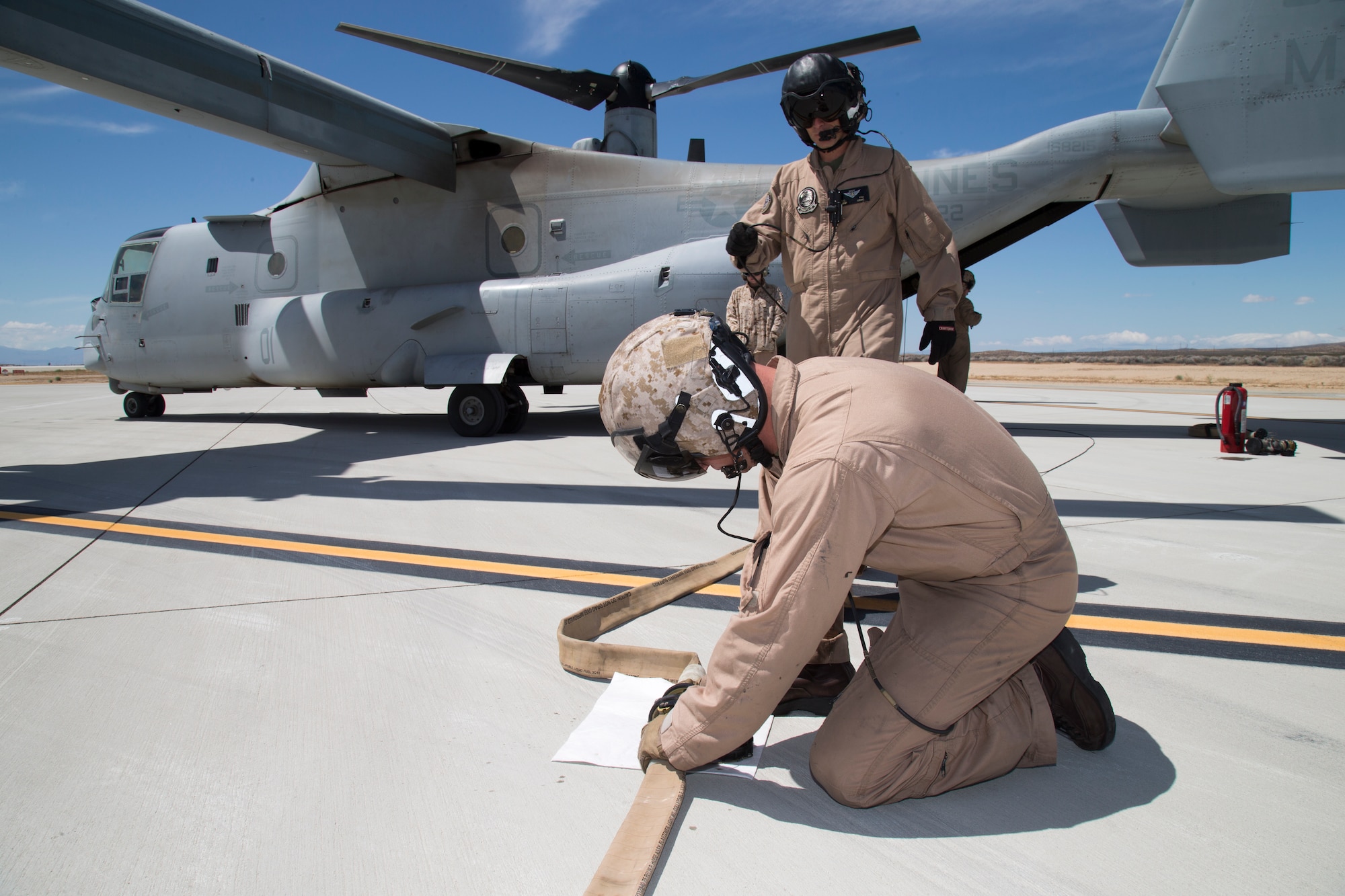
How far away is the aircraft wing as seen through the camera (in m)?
5.66

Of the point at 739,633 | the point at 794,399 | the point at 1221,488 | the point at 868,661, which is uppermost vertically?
the point at 794,399

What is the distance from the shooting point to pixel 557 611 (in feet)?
9.90

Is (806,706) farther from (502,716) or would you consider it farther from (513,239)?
(513,239)

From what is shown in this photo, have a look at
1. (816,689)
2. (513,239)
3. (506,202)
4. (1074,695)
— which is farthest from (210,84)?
(1074,695)

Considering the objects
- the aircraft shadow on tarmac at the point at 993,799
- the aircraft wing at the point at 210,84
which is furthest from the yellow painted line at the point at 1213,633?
the aircraft wing at the point at 210,84

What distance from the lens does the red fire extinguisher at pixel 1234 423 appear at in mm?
6887

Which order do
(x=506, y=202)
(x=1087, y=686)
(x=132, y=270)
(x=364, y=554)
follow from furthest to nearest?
(x=132, y=270) < (x=506, y=202) < (x=364, y=554) < (x=1087, y=686)

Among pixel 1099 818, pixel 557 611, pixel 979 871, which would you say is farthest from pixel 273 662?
pixel 1099 818

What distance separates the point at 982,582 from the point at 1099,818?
57cm

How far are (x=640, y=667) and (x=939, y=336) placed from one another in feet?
6.26

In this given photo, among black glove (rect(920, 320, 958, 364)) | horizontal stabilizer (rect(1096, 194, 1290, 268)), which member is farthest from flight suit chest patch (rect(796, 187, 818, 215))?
horizontal stabilizer (rect(1096, 194, 1290, 268))

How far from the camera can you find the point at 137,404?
11.3 metres

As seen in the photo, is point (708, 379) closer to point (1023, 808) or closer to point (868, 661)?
point (868, 661)

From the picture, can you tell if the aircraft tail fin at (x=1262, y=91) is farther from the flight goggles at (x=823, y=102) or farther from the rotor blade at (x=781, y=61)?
the flight goggles at (x=823, y=102)
